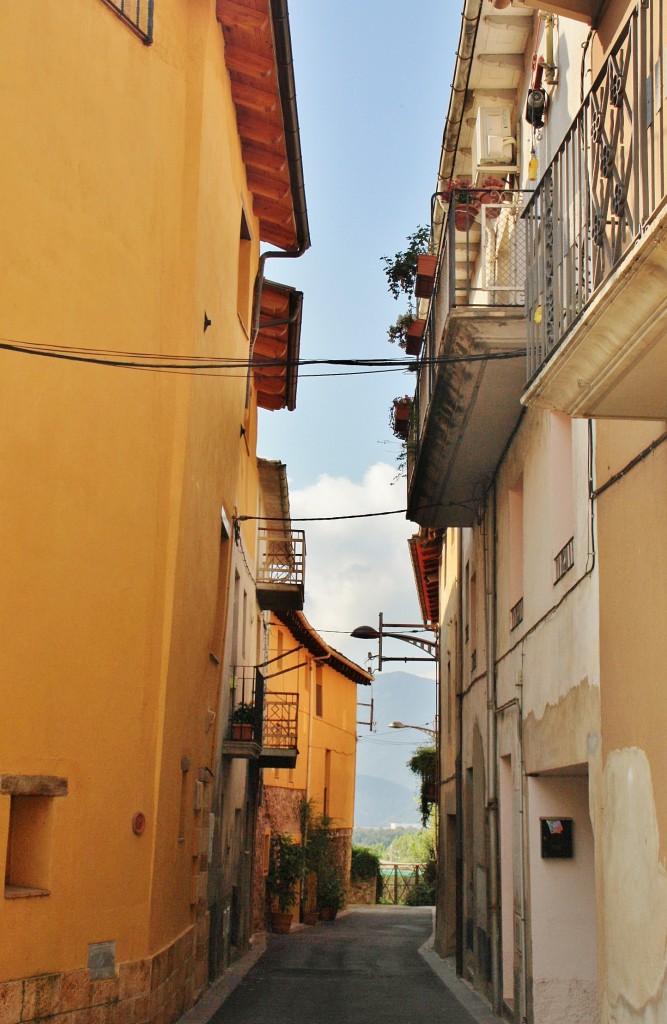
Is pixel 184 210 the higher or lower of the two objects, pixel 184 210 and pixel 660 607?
the higher

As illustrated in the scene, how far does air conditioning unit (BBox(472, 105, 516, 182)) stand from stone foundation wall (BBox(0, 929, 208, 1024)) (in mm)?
9028

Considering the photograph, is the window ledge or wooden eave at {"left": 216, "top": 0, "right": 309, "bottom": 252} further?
wooden eave at {"left": 216, "top": 0, "right": 309, "bottom": 252}

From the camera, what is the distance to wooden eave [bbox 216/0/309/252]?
1374cm

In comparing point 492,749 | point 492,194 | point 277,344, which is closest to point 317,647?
point 277,344

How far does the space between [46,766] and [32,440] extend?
8.24ft

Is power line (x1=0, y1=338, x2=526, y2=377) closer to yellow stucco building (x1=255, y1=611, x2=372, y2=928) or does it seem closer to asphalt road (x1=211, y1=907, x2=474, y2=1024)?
asphalt road (x1=211, y1=907, x2=474, y2=1024)

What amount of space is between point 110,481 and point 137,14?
4.57 m

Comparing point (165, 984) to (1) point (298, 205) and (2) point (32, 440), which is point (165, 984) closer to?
(2) point (32, 440)

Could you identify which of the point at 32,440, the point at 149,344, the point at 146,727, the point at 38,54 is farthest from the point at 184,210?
the point at 146,727

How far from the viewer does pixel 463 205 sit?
38.0ft

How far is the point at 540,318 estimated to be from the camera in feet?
22.8

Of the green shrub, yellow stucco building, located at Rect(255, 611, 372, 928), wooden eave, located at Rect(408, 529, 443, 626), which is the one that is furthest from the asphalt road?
the green shrub

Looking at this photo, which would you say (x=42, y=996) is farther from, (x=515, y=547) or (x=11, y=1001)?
(x=515, y=547)

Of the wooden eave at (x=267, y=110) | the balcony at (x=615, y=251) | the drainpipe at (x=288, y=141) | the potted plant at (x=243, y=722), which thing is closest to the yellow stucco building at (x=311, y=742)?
the potted plant at (x=243, y=722)
